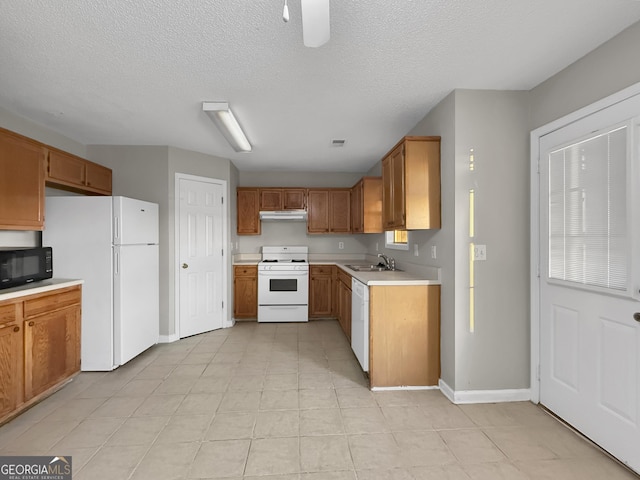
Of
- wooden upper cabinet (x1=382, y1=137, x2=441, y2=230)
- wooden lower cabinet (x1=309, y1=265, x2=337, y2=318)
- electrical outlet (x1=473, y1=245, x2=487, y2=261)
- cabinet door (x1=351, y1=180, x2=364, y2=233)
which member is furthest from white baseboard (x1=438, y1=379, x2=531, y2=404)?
wooden lower cabinet (x1=309, y1=265, x2=337, y2=318)

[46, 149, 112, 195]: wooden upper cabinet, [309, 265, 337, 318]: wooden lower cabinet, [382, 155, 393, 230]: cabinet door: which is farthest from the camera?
[309, 265, 337, 318]: wooden lower cabinet

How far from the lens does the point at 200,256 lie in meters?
4.37

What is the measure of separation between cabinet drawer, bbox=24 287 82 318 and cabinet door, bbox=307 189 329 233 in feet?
11.0

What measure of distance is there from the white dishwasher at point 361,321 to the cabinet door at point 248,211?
249 centimetres

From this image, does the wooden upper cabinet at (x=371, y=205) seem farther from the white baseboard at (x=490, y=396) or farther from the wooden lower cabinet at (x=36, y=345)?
the wooden lower cabinet at (x=36, y=345)

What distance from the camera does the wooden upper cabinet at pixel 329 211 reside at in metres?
5.43

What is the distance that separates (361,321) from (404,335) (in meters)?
0.43

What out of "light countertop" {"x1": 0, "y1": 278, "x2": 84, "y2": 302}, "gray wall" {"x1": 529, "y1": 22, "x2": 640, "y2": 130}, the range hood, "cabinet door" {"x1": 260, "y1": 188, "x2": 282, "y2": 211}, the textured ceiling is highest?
the textured ceiling

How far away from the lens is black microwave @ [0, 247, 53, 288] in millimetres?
2348

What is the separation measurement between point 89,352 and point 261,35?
3270mm

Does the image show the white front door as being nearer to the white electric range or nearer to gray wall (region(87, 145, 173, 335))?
the white electric range

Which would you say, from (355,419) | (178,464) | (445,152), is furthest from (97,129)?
(355,419)

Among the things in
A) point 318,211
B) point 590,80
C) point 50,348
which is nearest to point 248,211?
point 318,211

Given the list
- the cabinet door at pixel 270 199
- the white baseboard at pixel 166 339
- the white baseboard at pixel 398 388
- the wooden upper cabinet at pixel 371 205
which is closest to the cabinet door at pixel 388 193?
the wooden upper cabinet at pixel 371 205
